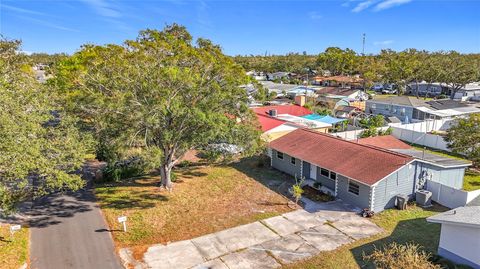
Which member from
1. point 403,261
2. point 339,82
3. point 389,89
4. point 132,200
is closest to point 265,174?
point 132,200

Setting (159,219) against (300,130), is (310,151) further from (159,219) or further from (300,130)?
(159,219)

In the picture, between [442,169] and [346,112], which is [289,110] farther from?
[442,169]

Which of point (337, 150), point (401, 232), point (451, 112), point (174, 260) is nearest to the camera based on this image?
point (174, 260)

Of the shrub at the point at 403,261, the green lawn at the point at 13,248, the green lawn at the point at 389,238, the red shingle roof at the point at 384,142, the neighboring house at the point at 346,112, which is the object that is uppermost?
the neighboring house at the point at 346,112

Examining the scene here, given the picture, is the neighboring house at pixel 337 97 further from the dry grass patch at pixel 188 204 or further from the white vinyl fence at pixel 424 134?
the dry grass patch at pixel 188 204

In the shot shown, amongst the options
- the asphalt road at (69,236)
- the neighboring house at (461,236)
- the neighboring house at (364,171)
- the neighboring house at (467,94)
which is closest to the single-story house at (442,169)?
the neighboring house at (364,171)

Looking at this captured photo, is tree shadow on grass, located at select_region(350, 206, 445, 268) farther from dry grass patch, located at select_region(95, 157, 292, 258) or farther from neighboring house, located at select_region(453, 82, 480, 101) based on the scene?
neighboring house, located at select_region(453, 82, 480, 101)

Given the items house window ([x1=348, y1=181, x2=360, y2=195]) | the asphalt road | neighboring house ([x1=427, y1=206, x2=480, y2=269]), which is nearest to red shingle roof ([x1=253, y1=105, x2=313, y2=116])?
house window ([x1=348, y1=181, x2=360, y2=195])

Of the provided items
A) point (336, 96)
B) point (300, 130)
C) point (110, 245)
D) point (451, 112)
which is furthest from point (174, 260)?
point (336, 96)
